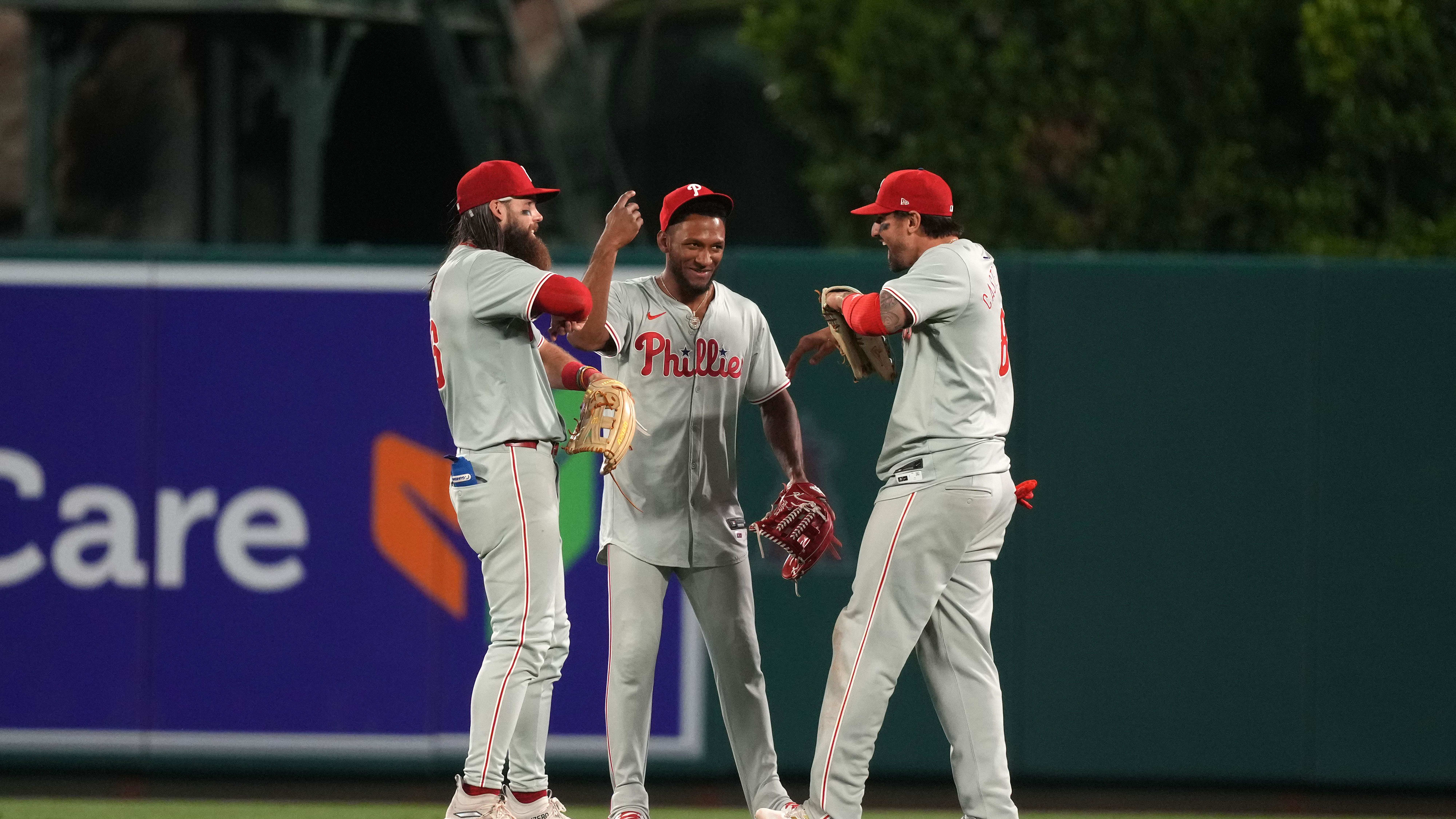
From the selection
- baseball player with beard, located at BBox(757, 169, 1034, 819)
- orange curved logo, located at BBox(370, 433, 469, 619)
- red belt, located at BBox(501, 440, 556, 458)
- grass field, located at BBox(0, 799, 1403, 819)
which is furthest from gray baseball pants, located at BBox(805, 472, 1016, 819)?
orange curved logo, located at BBox(370, 433, 469, 619)

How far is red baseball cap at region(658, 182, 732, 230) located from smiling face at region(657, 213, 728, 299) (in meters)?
0.04

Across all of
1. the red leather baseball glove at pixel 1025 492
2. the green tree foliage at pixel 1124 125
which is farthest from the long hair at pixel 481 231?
the green tree foliage at pixel 1124 125

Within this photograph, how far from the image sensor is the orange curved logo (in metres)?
6.23

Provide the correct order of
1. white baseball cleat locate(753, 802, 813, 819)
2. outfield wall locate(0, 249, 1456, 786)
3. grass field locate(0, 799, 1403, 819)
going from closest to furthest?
white baseball cleat locate(753, 802, 813, 819), grass field locate(0, 799, 1403, 819), outfield wall locate(0, 249, 1456, 786)

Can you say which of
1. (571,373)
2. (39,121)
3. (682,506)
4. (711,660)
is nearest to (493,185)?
(571,373)

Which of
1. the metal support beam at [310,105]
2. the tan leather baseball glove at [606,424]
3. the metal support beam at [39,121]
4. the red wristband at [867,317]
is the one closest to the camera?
the red wristband at [867,317]

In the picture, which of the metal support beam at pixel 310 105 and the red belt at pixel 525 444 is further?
the metal support beam at pixel 310 105

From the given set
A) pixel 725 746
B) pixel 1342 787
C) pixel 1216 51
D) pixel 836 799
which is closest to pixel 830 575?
pixel 725 746

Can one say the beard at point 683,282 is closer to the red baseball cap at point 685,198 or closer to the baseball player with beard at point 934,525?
the red baseball cap at point 685,198

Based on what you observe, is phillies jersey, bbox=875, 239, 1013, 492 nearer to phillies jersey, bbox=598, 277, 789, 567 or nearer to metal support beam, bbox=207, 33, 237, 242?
phillies jersey, bbox=598, 277, 789, 567

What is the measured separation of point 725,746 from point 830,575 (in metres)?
0.76

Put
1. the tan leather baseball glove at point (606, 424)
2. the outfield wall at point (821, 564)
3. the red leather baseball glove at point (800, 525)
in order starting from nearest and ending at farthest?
1. the tan leather baseball glove at point (606, 424)
2. the red leather baseball glove at point (800, 525)
3. the outfield wall at point (821, 564)

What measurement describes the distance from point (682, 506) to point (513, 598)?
0.65 m

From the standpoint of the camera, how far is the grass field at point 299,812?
5.78m
